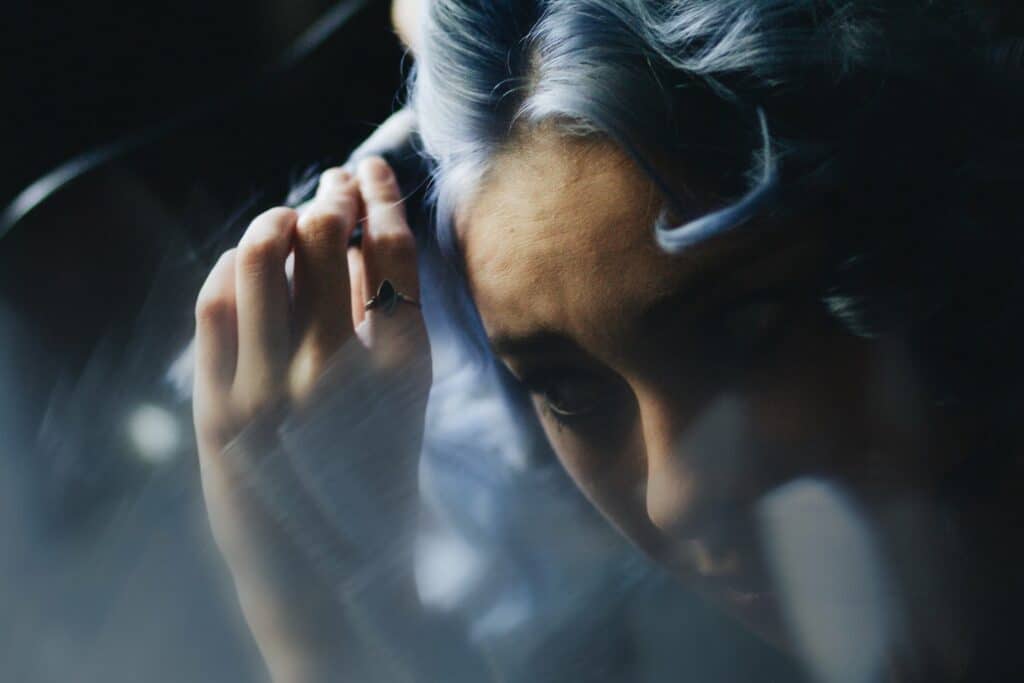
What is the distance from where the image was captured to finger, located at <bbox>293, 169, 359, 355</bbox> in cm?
49

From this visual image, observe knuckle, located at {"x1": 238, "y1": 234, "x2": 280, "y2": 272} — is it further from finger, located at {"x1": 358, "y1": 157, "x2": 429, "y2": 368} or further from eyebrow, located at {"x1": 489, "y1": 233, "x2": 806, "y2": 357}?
eyebrow, located at {"x1": 489, "y1": 233, "x2": 806, "y2": 357}

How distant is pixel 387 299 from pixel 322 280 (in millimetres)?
35

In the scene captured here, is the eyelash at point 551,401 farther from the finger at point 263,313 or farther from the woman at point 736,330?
the finger at point 263,313

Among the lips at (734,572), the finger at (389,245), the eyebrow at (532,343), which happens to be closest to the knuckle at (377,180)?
the finger at (389,245)

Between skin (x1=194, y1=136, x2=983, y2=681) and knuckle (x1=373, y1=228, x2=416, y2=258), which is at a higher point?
knuckle (x1=373, y1=228, x2=416, y2=258)

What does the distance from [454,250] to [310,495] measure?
0.47 ft

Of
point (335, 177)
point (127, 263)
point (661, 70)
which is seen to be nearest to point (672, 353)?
point (661, 70)

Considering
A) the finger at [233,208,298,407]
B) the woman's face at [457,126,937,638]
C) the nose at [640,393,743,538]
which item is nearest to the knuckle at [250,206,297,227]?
the finger at [233,208,298,407]

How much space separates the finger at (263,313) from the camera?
49 cm

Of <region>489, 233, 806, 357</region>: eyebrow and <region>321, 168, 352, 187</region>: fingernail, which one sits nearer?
<region>489, 233, 806, 357</region>: eyebrow

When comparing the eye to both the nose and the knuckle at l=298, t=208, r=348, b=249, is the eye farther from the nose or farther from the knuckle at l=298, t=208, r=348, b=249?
the knuckle at l=298, t=208, r=348, b=249

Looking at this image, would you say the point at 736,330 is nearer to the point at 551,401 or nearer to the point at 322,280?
the point at 551,401

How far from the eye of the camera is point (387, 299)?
0.49 metres

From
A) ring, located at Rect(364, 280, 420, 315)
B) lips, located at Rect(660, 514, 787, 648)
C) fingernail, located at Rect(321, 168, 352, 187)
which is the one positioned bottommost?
lips, located at Rect(660, 514, 787, 648)
